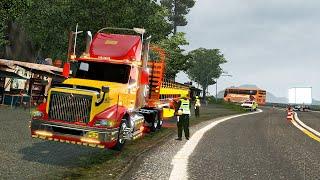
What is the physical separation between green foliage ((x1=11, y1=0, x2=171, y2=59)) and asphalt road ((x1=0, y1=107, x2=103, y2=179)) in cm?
2783

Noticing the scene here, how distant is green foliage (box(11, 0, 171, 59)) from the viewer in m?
41.2

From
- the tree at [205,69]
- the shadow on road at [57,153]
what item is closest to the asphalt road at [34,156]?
the shadow on road at [57,153]

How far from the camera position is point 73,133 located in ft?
33.9

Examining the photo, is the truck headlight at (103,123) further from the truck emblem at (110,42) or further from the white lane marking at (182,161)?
the truck emblem at (110,42)

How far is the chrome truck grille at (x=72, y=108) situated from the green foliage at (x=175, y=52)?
47.1 metres

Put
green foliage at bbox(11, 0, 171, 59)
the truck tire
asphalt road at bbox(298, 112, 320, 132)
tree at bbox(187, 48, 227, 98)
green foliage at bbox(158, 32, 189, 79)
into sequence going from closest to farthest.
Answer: the truck tire
asphalt road at bbox(298, 112, 320, 132)
green foliage at bbox(11, 0, 171, 59)
green foliage at bbox(158, 32, 189, 79)
tree at bbox(187, 48, 227, 98)

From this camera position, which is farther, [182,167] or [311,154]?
[311,154]

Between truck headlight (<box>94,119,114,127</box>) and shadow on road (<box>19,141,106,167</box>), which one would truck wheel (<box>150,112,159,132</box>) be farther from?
truck headlight (<box>94,119,114,127</box>)

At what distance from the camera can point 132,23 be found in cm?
4175

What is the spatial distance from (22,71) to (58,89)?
22.2 meters

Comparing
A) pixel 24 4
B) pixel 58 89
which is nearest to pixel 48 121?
pixel 58 89

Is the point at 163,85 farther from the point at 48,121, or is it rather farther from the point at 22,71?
the point at 22,71

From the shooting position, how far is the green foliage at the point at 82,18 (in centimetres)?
4119

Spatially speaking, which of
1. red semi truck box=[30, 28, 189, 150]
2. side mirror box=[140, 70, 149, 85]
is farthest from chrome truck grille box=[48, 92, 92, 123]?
side mirror box=[140, 70, 149, 85]
